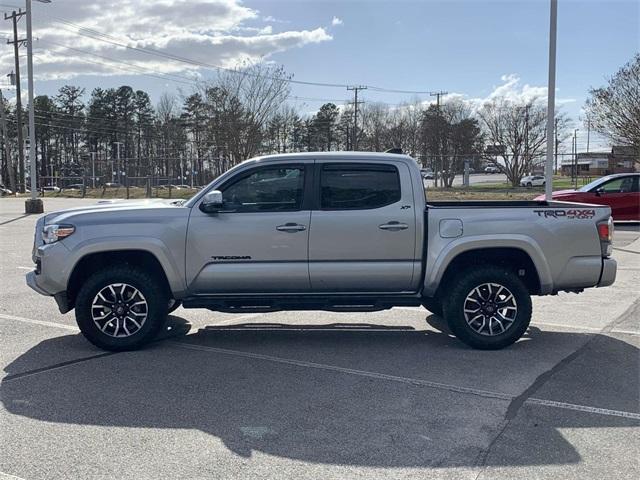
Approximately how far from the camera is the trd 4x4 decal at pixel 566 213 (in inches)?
248

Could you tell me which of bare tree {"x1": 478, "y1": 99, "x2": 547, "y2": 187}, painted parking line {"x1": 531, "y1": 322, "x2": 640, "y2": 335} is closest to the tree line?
bare tree {"x1": 478, "y1": 99, "x2": 547, "y2": 187}

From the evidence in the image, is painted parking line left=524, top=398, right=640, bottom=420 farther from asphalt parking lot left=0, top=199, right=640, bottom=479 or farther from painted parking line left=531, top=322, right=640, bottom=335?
painted parking line left=531, top=322, right=640, bottom=335

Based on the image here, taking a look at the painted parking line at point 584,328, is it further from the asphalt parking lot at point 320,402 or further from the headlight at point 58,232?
the headlight at point 58,232

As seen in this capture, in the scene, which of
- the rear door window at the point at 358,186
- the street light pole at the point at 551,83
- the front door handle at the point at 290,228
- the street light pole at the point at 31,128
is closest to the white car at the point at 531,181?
the street light pole at the point at 551,83

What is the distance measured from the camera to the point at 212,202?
607cm

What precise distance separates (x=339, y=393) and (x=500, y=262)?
2.51 m

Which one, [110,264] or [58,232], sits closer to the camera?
[58,232]

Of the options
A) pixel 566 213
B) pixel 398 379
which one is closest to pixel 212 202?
pixel 398 379

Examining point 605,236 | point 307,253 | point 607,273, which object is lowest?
point 607,273

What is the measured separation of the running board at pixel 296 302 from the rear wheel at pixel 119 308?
357mm

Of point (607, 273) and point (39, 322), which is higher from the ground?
point (607, 273)

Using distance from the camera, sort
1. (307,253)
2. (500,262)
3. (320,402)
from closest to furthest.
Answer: (320,402) < (307,253) < (500,262)

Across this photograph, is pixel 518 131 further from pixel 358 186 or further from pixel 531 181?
pixel 358 186

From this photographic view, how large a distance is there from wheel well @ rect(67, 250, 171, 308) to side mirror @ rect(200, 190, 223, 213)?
2.36 feet
